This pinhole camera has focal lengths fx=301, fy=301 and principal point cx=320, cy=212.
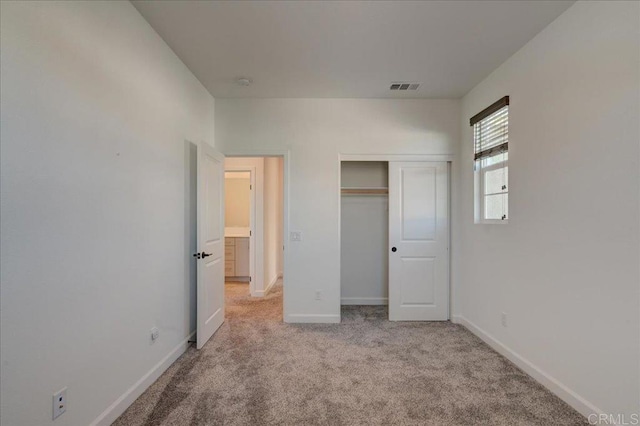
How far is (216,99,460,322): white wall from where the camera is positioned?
3.71 meters

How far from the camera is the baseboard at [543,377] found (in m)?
1.95

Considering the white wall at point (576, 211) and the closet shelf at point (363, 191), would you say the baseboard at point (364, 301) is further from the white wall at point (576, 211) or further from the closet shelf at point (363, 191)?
the white wall at point (576, 211)

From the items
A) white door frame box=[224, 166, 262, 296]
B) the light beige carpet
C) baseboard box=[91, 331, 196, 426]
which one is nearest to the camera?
baseboard box=[91, 331, 196, 426]

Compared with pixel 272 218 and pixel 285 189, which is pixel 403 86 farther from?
pixel 272 218

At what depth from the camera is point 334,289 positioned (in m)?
3.72

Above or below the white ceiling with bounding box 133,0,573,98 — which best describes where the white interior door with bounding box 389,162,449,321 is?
below

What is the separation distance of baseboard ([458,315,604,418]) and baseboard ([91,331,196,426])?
2.98 m

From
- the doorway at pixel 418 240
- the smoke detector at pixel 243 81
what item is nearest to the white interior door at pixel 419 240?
the doorway at pixel 418 240

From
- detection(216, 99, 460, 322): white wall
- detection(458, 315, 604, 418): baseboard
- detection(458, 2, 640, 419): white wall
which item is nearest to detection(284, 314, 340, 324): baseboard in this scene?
detection(216, 99, 460, 322): white wall

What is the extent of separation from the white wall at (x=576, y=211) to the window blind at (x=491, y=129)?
129 mm

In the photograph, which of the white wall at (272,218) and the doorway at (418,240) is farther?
the white wall at (272,218)

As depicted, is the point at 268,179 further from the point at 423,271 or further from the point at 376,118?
the point at 423,271

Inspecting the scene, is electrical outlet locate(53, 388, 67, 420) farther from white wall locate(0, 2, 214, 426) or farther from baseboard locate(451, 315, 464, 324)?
baseboard locate(451, 315, 464, 324)

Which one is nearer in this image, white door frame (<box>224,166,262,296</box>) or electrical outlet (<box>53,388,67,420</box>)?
electrical outlet (<box>53,388,67,420</box>)
